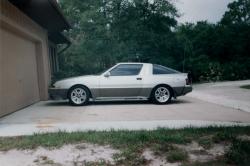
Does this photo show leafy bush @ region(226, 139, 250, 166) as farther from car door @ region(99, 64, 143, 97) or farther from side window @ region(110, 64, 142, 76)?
side window @ region(110, 64, 142, 76)

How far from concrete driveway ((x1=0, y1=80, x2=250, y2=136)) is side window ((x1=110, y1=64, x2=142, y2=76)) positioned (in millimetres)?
1552

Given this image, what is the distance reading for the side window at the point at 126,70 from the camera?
14352 millimetres

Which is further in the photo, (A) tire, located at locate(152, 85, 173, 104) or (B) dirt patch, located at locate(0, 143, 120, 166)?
(A) tire, located at locate(152, 85, 173, 104)

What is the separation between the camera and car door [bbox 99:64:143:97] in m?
14.1

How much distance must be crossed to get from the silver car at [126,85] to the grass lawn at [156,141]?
244 inches

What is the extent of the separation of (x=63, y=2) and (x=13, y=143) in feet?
64.6

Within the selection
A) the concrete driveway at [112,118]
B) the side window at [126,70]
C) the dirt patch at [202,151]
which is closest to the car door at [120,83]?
the side window at [126,70]

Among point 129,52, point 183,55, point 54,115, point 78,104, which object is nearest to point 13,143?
point 54,115

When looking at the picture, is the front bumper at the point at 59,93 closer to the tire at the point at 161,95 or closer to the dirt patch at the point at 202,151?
the tire at the point at 161,95

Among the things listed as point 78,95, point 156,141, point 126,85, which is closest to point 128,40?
point 126,85

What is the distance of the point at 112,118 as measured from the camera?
10453 mm

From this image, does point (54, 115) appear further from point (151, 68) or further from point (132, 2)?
point (132, 2)

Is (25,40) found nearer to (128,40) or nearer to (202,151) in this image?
(202,151)

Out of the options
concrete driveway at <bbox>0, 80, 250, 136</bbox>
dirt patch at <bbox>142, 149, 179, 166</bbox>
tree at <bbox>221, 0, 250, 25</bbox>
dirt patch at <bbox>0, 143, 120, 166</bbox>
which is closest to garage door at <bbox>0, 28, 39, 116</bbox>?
concrete driveway at <bbox>0, 80, 250, 136</bbox>
